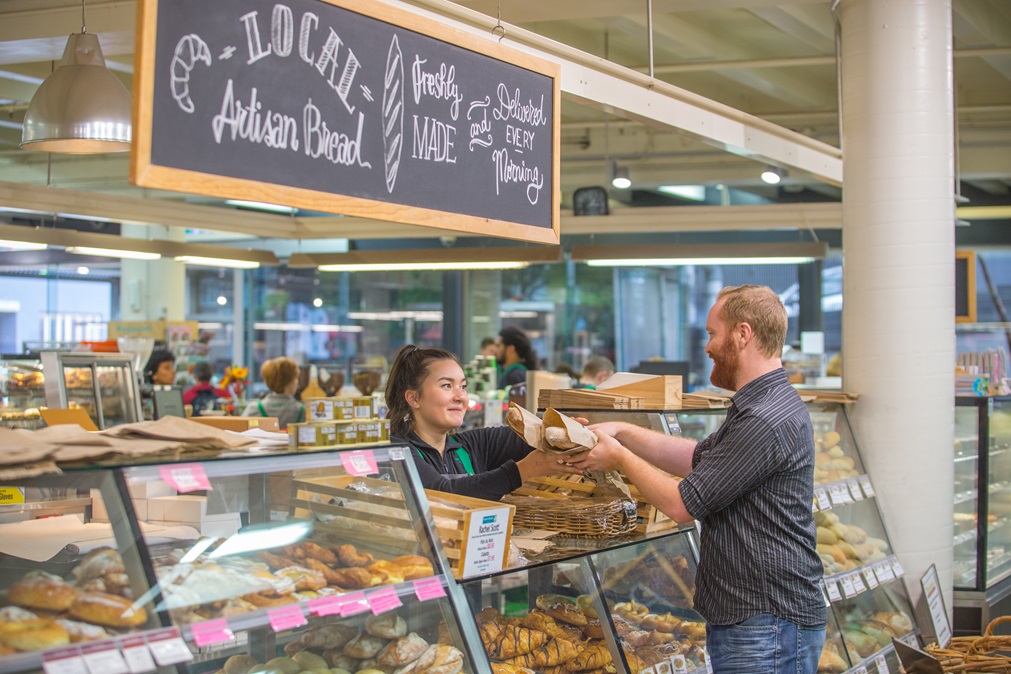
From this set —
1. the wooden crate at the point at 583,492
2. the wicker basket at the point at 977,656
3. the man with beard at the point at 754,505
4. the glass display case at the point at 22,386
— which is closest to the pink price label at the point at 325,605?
the man with beard at the point at 754,505

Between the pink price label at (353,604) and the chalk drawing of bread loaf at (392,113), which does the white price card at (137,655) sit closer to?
the pink price label at (353,604)

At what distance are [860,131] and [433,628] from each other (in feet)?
11.1

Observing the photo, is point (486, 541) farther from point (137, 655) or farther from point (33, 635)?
point (33, 635)

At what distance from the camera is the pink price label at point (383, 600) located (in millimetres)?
2180

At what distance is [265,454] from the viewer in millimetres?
2102

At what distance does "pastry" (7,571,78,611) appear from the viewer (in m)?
1.91

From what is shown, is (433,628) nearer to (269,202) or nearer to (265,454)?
(265,454)

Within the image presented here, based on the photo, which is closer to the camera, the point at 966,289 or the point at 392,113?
the point at 392,113

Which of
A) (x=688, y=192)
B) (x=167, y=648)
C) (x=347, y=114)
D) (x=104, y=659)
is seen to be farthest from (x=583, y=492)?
(x=688, y=192)

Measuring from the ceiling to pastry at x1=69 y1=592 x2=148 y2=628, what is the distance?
3461 millimetres

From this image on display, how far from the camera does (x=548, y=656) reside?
9.18 feet

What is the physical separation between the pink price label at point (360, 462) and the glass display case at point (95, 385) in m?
5.83

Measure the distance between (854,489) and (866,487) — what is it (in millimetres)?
170

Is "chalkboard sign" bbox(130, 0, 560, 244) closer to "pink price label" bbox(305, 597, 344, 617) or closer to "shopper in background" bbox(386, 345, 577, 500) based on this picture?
"shopper in background" bbox(386, 345, 577, 500)
